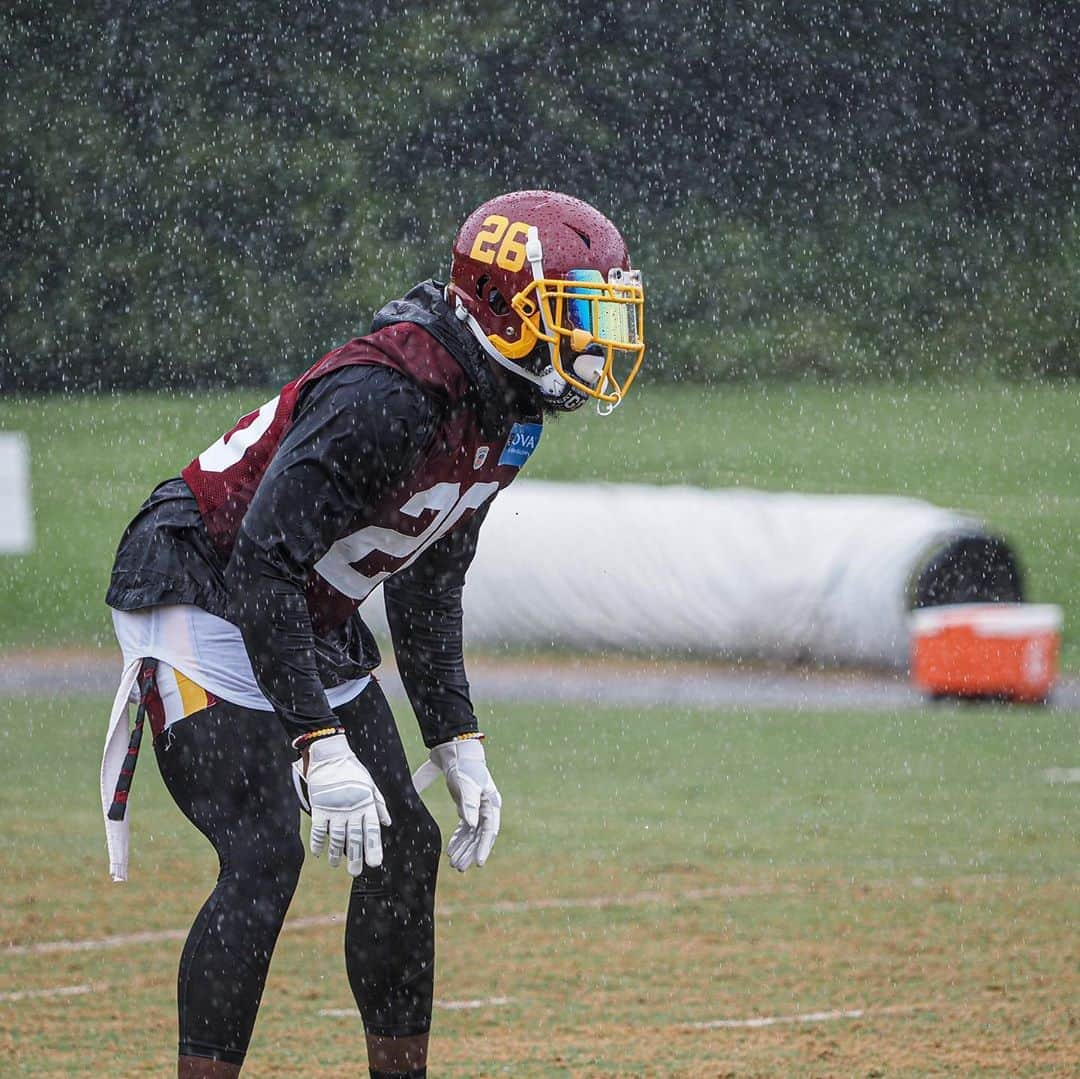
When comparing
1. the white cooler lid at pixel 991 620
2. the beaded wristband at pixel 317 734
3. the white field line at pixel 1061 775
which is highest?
the beaded wristband at pixel 317 734

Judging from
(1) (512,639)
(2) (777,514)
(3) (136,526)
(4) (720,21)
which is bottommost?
(1) (512,639)

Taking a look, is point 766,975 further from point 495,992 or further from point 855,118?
point 855,118

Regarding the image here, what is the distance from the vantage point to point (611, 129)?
22.2 m

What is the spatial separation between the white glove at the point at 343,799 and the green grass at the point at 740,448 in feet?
51.5

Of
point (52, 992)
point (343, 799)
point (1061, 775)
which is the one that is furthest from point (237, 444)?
point (1061, 775)

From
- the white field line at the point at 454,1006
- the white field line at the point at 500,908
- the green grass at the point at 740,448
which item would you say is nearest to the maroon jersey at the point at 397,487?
the white field line at the point at 454,1006

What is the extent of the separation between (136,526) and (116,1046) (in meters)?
1.67

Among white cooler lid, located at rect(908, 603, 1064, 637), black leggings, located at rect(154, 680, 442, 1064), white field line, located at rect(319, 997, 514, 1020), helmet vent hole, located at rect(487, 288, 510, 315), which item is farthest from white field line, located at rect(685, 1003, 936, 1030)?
white cooler lid, located at rect(908, 603, 1064, 637)

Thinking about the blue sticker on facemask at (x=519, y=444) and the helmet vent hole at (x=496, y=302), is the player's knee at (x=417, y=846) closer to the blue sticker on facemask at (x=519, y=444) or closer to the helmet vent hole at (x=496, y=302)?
the blue sticker on facemask at (x=519, y=444)

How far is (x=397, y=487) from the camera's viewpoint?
10.7 feet

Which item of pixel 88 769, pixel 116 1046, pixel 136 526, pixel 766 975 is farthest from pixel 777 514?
pixel 136 526

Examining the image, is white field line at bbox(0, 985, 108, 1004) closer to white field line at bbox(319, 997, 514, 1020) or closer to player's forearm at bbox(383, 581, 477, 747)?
white field line at bbox(319, 997, 514, 1020)

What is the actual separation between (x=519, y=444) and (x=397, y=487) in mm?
283

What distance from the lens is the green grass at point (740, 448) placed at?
19703 mm
